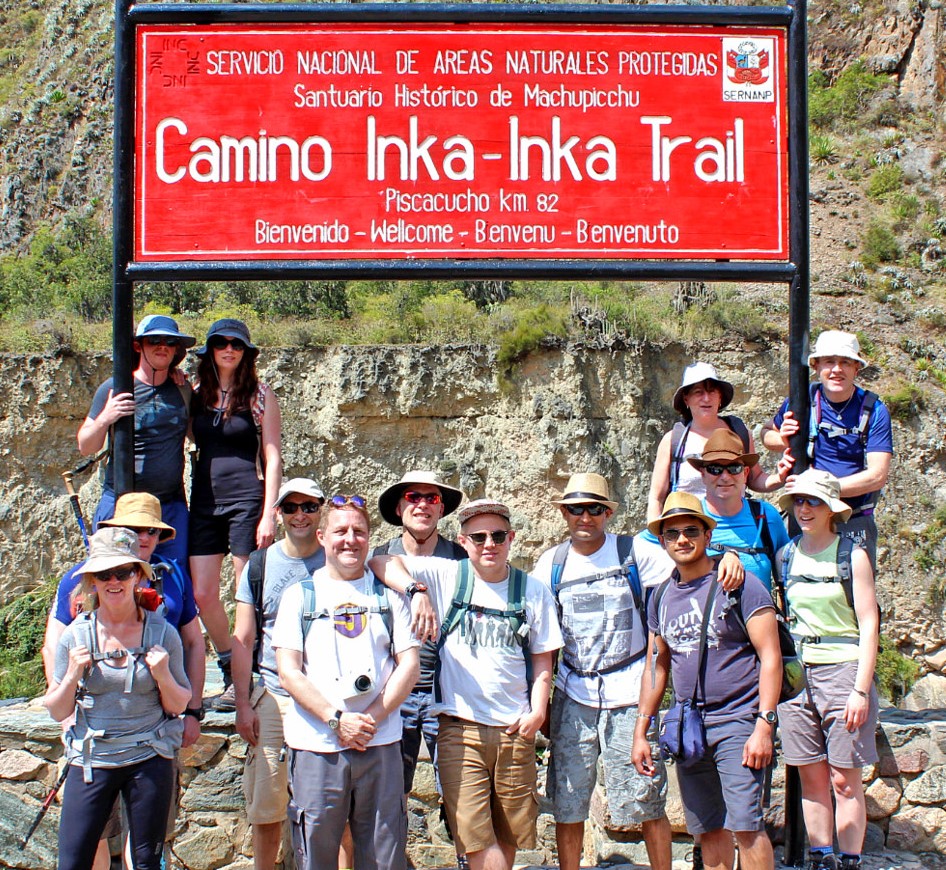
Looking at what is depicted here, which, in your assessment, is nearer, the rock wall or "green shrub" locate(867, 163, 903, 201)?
the rock wall

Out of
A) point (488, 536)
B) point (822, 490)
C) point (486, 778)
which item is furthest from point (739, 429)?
point (486, 778)

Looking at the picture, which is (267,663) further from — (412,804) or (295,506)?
(412,804)

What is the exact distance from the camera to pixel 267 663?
4.48m

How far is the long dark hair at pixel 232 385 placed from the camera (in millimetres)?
5000

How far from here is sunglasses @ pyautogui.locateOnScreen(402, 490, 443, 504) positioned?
4.55 meters

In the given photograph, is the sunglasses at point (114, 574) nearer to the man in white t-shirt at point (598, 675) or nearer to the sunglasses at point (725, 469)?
the man in white t-shirt at point (598, 675)

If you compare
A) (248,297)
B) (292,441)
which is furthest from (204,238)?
(248,297)

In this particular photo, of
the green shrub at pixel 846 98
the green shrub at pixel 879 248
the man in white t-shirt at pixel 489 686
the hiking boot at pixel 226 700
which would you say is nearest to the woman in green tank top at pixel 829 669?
the man in white t-shirt at pixel 489 686

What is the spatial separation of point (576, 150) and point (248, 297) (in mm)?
10324

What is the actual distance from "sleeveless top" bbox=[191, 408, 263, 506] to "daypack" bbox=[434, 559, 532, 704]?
1395 mm

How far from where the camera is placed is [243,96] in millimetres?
4777

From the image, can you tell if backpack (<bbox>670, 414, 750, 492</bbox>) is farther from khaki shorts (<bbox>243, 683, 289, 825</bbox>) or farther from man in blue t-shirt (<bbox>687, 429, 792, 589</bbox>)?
khaki shorts (<bbox>243, 683, 289, 825</bbox>)

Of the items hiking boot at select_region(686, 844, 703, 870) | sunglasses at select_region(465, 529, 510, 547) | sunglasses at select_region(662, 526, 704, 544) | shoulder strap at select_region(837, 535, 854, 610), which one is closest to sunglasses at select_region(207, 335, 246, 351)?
sunglasses at select_region(465, 529, 510, 547)

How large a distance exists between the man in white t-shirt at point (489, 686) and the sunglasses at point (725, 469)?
100 centimetres
